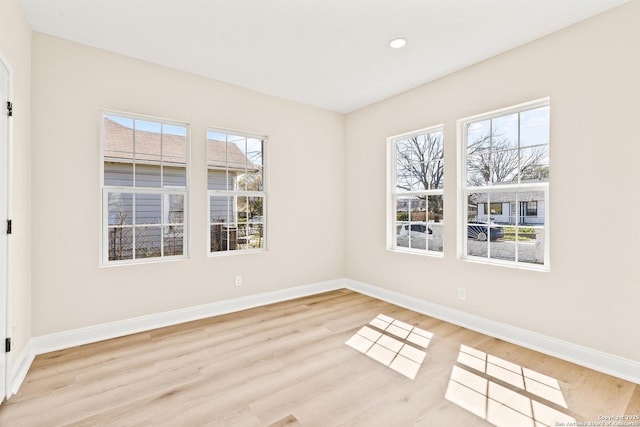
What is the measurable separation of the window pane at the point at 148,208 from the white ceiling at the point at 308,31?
148 cm

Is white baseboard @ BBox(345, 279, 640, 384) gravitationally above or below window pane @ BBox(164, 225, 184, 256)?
below

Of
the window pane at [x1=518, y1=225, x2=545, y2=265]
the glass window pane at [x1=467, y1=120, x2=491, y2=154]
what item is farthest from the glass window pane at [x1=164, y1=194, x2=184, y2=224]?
the window pane at [x1=518, y1=225, x2=545, y2=265]

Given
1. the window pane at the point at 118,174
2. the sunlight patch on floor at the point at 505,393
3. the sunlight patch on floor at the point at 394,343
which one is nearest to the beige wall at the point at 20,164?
the window pane at the point at 118,174

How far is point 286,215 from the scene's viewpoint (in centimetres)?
443

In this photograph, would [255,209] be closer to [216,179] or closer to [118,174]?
[216,179]

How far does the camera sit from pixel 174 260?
349cm

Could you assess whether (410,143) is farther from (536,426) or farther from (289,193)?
(536,426)

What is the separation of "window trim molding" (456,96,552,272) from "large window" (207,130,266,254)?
251 cm

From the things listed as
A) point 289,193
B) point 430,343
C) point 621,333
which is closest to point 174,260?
point 289,193

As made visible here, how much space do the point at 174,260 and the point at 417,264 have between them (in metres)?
2.97

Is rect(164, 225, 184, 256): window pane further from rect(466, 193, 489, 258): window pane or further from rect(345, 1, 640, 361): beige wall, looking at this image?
rect(466, 193, 489, 258): window pane

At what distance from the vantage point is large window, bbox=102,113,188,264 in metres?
3.17

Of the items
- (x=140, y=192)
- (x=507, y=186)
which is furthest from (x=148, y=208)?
(x=507, y=186)

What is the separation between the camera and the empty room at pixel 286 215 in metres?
2.18
